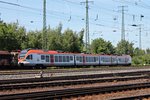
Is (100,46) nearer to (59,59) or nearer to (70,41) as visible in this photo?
(70,41)

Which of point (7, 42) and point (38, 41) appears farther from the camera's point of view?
point (38, 41)

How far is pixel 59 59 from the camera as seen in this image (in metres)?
57.6

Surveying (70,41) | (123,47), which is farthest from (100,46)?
(70,41)

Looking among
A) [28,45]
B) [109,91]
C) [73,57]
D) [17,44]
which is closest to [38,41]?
[28,45]

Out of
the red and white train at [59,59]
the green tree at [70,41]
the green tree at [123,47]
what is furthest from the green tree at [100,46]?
the red and white train at [59,59]

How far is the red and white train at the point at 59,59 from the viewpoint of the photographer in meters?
52.9

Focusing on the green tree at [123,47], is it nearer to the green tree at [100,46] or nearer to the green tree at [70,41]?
the green tree at [100,46]

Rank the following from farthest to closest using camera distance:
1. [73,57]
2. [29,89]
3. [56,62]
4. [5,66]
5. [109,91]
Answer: [73,57], [56,62], [5,66], [29,89], [109,91]

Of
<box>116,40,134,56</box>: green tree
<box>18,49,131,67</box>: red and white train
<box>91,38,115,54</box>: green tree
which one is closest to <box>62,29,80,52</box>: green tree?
<box>91,38,115,54</box>: green tree

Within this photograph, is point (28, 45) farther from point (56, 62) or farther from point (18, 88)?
point (18, 88)

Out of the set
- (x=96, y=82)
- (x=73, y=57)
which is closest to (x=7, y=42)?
(x=73, y=57)

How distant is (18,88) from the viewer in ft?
76.4

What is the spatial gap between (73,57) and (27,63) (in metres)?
10.7

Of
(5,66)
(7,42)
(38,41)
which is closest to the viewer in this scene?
(5,66)
